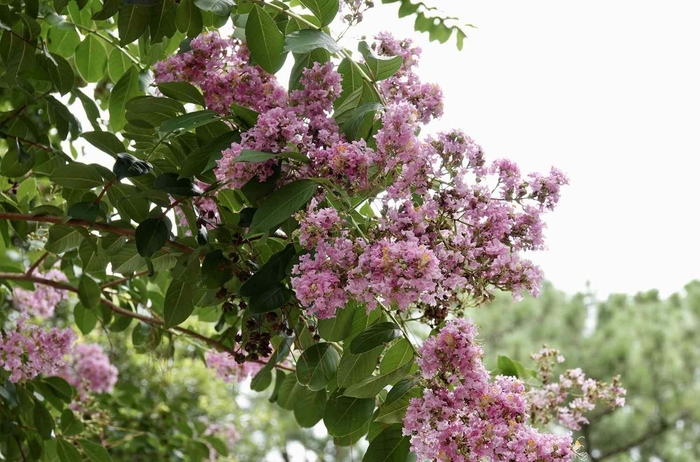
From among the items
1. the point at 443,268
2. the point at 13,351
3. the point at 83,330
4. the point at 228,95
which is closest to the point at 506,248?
the point at 443,268

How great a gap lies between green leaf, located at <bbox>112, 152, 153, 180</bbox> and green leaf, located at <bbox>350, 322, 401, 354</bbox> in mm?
406

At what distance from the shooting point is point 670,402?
7367 millimetres

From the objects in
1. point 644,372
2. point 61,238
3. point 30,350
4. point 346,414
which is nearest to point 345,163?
point 346,414

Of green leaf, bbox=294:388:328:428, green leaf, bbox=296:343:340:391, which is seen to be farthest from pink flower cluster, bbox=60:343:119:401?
green leaf, bbox=296:343:340:391

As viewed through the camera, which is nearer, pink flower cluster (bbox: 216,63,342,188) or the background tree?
pink flower cluster (bbox: 216,63,342,188)

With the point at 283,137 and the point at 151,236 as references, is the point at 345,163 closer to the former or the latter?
the point at 283,137

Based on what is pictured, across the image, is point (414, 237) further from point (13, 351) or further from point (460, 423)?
point (13, 351)

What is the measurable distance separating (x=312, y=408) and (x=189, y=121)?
661 millimetres

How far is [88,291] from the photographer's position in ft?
5.70

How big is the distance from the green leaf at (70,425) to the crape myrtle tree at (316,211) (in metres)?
0.32

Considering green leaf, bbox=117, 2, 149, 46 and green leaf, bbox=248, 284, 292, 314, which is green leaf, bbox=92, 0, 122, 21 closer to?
green leaf, bbox=117, 2, 149, 46

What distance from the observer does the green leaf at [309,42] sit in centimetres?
101

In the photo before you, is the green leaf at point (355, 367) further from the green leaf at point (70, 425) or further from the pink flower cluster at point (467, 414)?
the green leaf at point (70, 425)

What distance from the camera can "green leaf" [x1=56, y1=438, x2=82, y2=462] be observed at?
1698 mm
